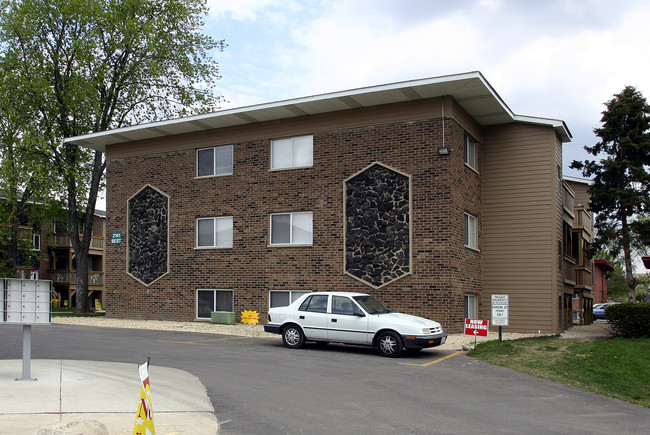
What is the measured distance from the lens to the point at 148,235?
81.8 ft

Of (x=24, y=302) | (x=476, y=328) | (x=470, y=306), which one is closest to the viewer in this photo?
(x=24, y=302)

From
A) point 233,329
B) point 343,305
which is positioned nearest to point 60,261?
point 233,329

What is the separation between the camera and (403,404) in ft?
30.2

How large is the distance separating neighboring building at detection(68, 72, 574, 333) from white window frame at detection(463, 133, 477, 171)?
71 mm

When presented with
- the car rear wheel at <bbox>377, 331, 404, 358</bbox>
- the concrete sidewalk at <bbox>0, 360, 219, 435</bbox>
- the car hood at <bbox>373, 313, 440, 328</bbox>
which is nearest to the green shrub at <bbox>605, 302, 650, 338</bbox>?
the car hood at <bbox>373, 313, 440, 328</bbox>

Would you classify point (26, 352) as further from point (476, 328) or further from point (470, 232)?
point (470, 232)

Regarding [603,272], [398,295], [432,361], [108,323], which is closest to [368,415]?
[432,361]

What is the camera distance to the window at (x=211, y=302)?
23.1m

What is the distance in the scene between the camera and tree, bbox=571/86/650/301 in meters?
24.6

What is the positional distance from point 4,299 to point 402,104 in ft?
44.9

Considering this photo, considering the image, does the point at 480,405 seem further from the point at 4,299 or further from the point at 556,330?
the point at 556,330

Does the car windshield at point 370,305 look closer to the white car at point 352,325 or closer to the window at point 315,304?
the white car at point 352,325

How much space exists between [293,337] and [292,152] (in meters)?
8.54

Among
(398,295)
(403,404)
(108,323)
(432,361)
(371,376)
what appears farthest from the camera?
(108,323)
